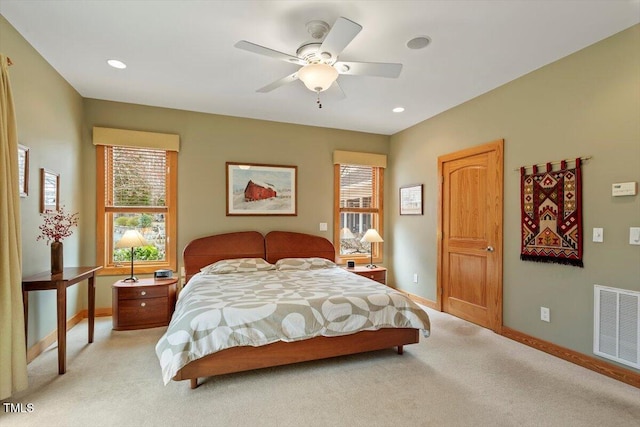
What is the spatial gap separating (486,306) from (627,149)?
2.04 m

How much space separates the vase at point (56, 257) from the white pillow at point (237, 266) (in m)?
1.46

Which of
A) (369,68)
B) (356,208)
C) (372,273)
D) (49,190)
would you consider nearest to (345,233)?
(356,208)

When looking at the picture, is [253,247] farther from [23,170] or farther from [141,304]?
[23,170]

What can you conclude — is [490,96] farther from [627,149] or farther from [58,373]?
[58,373]

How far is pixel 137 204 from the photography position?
4.15 metres

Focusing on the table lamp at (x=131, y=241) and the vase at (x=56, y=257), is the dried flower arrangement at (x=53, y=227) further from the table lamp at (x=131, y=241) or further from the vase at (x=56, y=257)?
the table lamp at (x=131, y=241)

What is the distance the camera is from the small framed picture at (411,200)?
15.7 ft

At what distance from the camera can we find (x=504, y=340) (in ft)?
10.9

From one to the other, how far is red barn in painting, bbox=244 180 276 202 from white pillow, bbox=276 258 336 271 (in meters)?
0.98

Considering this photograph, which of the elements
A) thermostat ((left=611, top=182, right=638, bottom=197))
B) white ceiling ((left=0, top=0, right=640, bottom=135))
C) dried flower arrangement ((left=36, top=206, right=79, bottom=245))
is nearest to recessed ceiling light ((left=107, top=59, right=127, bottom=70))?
white ceiling ((left=0, top=0, right=640, bottom=135))

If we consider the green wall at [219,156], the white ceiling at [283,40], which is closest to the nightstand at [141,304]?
the green wall at [219,156]

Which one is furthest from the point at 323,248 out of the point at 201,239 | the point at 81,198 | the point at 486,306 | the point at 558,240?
the point at 81,198

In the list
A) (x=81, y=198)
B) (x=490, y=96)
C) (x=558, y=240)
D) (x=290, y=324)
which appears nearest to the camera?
(x=290, y=324)

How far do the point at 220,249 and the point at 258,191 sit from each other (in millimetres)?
996
